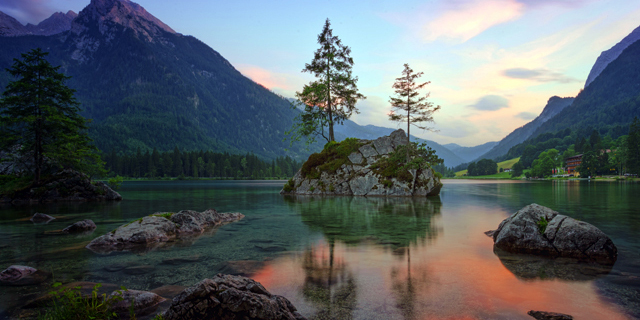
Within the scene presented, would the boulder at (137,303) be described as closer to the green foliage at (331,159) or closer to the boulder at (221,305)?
the boulder at (221,305)

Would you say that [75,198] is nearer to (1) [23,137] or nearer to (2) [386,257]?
(1) [23,137]

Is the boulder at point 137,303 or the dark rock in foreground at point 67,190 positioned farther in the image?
the dark rock in foreground at point 67,190

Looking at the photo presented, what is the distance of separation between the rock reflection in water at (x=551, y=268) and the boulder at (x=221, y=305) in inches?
300

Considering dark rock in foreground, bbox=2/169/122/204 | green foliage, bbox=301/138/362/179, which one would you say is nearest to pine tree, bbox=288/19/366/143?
green foliage, bbox=301/138/362/179

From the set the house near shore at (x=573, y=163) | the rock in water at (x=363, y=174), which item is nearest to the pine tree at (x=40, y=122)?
the rock in water at (x=363, y=174)

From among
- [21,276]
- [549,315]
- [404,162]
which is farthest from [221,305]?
[404,162]

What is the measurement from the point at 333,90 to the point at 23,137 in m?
41.2

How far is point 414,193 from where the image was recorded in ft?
137

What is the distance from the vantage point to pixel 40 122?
34688 millimetres

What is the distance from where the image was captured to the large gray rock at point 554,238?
10.7 metres

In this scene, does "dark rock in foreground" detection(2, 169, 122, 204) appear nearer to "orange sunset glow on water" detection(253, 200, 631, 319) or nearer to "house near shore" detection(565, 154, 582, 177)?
"orange sunset glow on water" detection(253, 200, 631, 319)

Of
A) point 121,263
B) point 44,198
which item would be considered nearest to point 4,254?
point 121,263

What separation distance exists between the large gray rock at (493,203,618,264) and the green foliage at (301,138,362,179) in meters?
33.1

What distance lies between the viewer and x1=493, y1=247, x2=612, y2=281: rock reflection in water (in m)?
8.71
